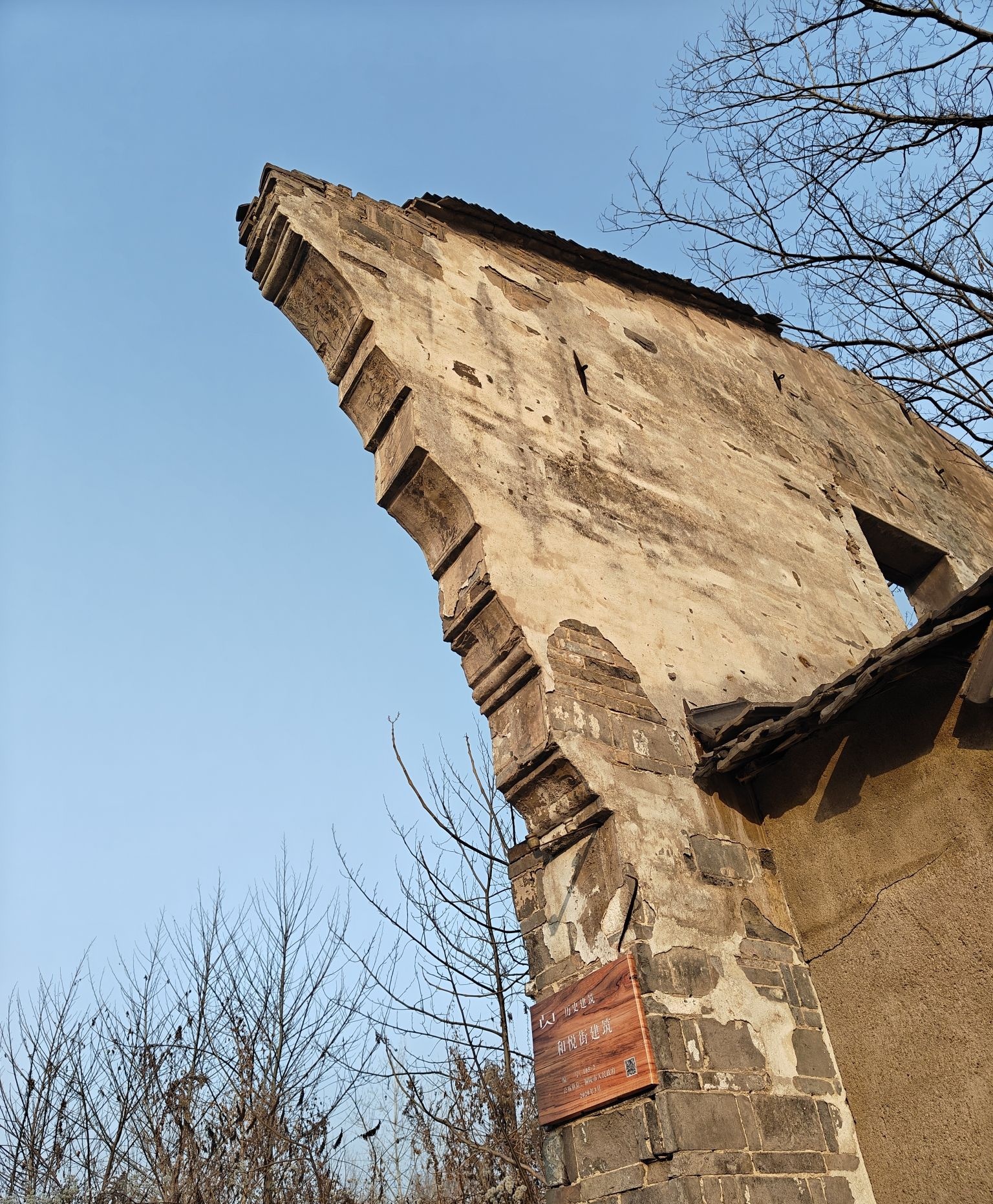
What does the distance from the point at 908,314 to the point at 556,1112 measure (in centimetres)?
411

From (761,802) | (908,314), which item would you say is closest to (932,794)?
(761,802)

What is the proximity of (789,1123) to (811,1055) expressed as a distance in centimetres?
34

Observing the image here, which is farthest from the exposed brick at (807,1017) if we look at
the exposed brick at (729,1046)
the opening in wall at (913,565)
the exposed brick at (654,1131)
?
the opening in wall at (913,565)

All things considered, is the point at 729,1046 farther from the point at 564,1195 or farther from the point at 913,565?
the point at 913,565

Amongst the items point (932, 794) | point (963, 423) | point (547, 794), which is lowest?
point (932, 794)

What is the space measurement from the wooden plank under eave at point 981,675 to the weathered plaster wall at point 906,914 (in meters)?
0.26

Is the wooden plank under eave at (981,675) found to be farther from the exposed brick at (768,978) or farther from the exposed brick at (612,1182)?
the exposed brick at (612,1182)

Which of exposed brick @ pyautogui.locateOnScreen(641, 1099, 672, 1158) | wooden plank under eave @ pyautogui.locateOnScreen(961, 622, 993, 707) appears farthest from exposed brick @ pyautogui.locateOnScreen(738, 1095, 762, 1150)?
wooden plank under eave @ pyautogui.locateOnScreen(961, 622, 993, 707)

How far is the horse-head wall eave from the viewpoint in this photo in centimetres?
400

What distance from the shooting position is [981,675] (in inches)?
141

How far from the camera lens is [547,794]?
399cm

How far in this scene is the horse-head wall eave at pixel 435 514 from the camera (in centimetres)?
400

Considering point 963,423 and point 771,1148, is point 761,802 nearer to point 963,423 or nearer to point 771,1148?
point 771,1148

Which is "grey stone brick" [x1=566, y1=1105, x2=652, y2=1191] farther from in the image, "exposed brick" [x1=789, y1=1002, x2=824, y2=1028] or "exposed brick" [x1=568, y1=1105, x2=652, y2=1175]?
"exposed brick" [x1=789, y1=1002, x2=824, y2=1028]
